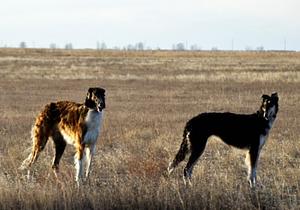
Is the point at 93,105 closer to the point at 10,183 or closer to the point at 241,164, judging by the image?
the point at 10,183

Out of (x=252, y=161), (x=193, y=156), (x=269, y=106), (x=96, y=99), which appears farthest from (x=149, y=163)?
(x=269, y=106)

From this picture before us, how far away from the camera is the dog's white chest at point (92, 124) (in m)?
9.71

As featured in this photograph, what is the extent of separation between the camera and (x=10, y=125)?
17078 mm

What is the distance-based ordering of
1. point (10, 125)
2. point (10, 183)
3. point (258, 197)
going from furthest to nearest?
point (10, 125), point (10, 183), point (258, 197)

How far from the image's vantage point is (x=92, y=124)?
9719 millimetres

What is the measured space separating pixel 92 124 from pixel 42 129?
1.06m

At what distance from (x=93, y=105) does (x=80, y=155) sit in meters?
0.81

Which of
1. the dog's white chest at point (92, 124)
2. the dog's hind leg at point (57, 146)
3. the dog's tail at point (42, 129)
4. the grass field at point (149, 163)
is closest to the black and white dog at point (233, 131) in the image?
the grass field at point (149, 163)

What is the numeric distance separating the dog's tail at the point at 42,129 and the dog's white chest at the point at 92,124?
784mm

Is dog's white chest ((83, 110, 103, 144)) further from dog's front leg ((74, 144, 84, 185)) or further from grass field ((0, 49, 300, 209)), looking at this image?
grass field ((0, 49, 300, 209))

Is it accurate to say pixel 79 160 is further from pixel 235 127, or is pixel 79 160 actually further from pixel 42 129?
pixel 235 127

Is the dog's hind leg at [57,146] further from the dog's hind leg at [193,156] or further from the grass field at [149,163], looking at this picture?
the dog's hind leg at [193,156]

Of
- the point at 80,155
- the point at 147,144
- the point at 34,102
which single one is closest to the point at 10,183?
the point at 80,155

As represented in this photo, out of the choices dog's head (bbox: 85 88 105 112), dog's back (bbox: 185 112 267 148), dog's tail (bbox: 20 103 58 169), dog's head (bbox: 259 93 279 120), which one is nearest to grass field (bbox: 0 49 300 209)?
dog's tail (bbox: 20 103 58 169)
